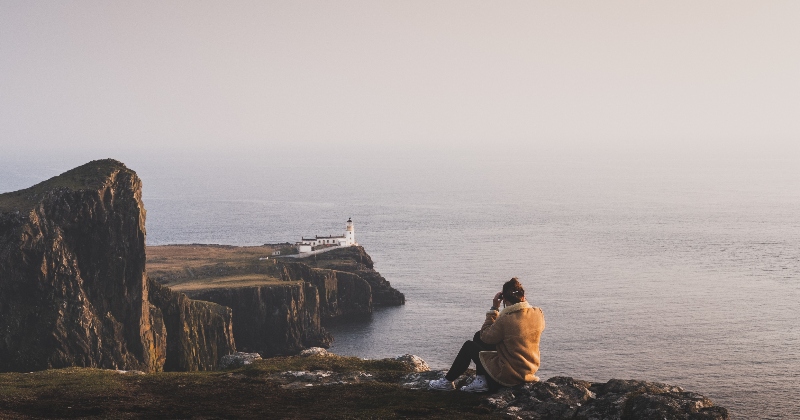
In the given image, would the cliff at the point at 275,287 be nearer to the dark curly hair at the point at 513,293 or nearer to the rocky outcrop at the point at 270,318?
the rocky outcrop at the point at 270,318

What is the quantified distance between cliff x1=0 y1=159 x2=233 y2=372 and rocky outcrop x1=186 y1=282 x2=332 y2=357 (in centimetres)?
2411

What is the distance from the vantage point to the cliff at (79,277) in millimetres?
91312

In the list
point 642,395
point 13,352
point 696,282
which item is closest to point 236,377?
point 642,395

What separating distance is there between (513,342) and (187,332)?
8532 centimetres

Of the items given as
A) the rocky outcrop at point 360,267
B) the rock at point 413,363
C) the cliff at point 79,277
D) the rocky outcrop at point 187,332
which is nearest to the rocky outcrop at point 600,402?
the rock at point 413,363

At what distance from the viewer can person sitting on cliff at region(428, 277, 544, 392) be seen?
2641 centimetres

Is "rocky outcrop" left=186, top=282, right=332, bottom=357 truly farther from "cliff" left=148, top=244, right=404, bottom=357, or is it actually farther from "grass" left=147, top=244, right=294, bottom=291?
"grass" left=147, top=244, right=294, bottom=291

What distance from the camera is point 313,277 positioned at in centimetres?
15275

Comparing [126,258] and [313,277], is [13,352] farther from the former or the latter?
[313,277]

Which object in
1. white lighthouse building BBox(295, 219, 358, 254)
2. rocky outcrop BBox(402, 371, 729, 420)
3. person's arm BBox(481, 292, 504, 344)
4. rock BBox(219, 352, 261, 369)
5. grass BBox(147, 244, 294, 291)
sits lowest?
grass BBox(147, 244, 294, 291)

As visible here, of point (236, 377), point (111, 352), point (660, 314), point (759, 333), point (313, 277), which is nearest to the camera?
point (236, 377)

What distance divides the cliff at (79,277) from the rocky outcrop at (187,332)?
96 cm

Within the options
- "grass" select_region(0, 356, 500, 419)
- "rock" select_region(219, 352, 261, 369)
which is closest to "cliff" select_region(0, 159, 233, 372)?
"rock" select_region(219, 352, 261, 369)

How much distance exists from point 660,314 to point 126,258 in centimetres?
7600
